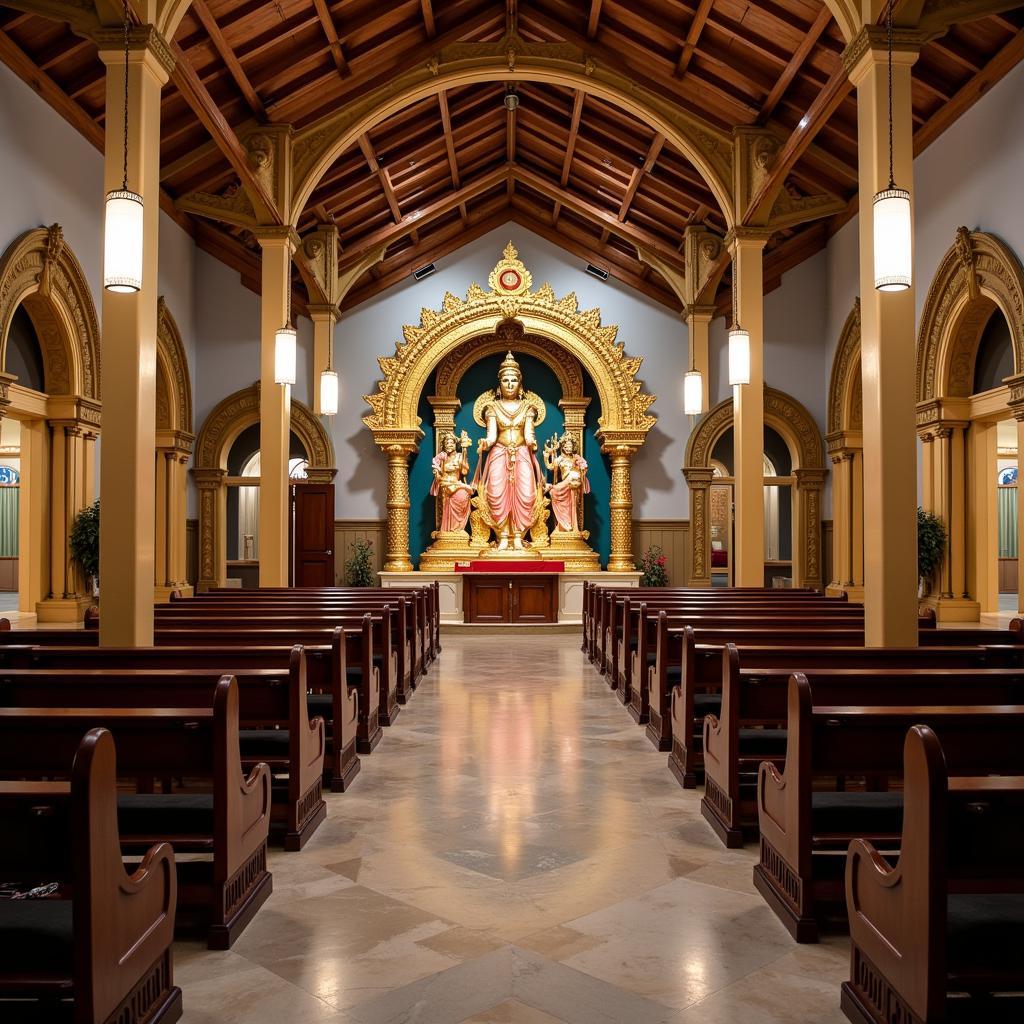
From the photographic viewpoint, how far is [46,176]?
31.1 ft

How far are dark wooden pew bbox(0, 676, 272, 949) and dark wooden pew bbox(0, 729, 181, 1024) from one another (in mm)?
681

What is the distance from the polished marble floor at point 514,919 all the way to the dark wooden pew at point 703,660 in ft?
0.67

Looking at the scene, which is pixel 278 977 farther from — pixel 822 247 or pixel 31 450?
pixel 822 247

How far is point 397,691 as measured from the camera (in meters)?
7.48

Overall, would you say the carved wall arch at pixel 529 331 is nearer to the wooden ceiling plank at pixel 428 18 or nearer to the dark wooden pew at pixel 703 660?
the wooden ceiling plank at pixel 428 18

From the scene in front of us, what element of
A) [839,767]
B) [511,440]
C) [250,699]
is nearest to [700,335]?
[511,440]

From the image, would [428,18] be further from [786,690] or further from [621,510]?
A: [786,690]

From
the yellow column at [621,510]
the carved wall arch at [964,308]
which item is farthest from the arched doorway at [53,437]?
the carved wall arch at [964,308]

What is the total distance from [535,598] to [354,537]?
135 inches

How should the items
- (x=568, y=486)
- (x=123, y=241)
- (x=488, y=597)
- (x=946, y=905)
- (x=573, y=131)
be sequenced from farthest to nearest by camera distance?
(x=568, y=486) < (x=488, y=597) < (x=573, y=131) < (x=123, y=241) < (x=946, y=905)

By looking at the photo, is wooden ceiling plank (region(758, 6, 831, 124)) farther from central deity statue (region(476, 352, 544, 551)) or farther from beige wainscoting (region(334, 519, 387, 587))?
beige wainscoting (region(334, 519, 387, 587))

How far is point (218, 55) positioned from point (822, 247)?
957 centimetres

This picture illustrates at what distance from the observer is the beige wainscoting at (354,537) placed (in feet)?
51.8

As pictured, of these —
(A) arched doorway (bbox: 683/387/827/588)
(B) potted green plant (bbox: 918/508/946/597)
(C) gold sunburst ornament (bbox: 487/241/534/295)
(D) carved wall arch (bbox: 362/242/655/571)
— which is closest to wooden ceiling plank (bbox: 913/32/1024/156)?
(B) potted green plant (bbox: 918/508/946/597)
